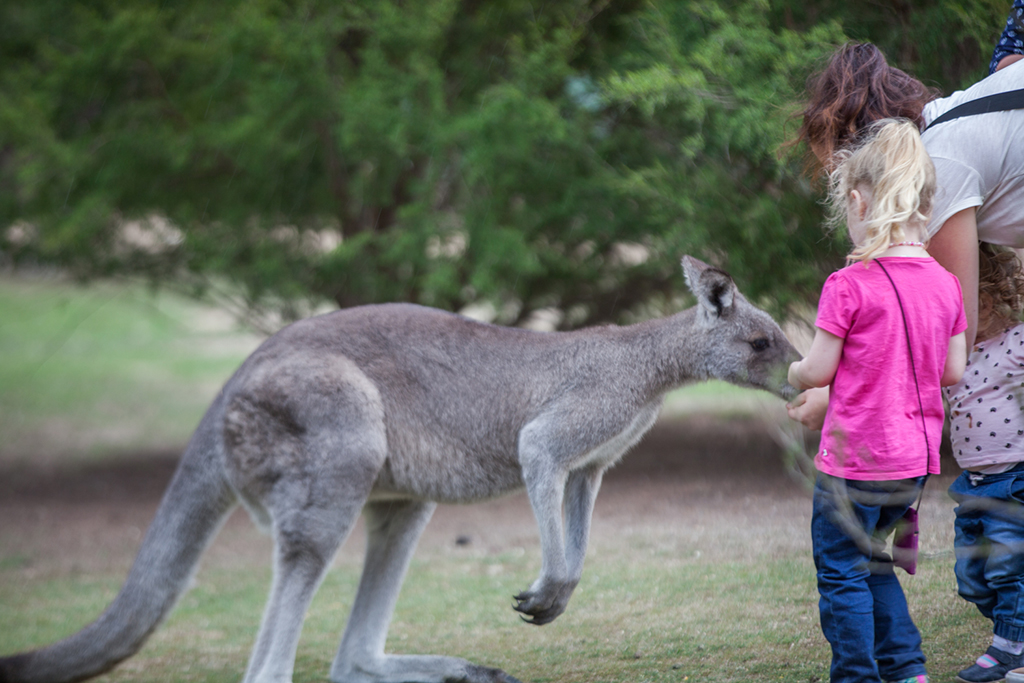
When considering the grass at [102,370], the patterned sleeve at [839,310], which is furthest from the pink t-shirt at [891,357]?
the grass at [102,370]

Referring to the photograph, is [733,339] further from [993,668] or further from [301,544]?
[301,544]

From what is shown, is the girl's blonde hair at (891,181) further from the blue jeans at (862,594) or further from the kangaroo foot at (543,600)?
the kangaroo foot at (543,600)

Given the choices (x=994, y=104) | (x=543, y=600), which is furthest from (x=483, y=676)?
(x=994, y=104)

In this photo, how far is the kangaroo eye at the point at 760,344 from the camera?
352cm

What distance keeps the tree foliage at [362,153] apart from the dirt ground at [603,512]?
1390mm

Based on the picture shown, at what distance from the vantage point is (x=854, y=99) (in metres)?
3.04

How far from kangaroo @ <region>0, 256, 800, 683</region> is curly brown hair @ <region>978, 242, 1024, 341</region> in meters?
0.67

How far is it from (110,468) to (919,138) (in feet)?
26.7

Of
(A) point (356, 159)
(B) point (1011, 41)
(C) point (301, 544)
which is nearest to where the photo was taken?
(B) point (1011, 41)

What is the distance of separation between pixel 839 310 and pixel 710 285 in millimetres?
785

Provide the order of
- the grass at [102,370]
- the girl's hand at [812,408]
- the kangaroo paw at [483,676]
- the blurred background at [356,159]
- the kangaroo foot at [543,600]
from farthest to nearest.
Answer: the grass at [102,370], the blurred background at [356,159], the kangaroo paw at [483,676], the kangaroo foot at [543,600], the girl's hand at [812,408]

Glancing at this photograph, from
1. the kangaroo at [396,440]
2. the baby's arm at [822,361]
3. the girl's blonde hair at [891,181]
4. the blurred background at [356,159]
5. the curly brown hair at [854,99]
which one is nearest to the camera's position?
the girl's blonde hair at [891,181]

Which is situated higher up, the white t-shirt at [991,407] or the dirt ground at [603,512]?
the white t-shirt at [991,407]

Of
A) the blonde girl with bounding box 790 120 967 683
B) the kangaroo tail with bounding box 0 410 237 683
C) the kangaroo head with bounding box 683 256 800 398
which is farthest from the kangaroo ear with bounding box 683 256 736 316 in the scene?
the kangaroo tail with bounding box 0 410 237 683
